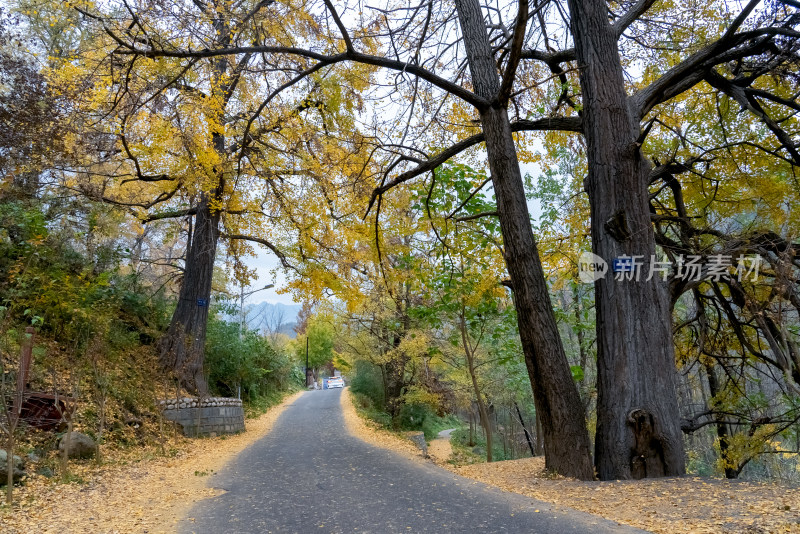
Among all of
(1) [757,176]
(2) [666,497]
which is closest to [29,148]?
(2) [666,497]

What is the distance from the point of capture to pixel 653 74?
7.82 meters

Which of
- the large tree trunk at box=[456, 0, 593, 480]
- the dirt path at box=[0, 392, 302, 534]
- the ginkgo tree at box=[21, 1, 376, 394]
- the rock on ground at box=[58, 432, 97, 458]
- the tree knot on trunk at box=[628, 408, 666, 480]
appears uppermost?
the ginkgo tree at box=[21, 1, 376, 394]

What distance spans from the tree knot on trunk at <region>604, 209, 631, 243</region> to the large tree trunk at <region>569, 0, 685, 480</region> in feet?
0.04

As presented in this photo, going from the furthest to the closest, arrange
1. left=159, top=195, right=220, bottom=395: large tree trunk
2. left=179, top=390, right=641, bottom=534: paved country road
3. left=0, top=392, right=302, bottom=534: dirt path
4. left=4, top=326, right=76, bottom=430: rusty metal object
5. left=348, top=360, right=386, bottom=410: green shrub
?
left=348, top=360, right=386, bottom=410: green shrub < left=159, top=195, right=220, bottom=395: large tree trunk < left=4, top=326, right=76, bottom=430: rusty metal object < left=0, top=392, right=302, bottom=534: dirt path < left=179, top=390, right=641, bottom=534: paved country road

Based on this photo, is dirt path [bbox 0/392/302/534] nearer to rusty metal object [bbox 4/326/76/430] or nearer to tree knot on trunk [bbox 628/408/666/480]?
rusty metal object [bbox 4/326/76/430]

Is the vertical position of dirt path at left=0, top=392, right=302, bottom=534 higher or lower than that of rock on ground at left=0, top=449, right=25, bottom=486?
lower

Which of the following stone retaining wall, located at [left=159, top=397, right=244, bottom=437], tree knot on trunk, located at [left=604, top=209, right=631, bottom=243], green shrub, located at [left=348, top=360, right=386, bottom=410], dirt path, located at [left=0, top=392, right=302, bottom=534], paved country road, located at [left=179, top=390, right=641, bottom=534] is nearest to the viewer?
paved country road, located at [left=179, top=390, right=641, bottom=534]

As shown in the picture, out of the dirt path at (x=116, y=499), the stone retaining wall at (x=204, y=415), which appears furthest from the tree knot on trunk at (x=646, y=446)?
the stone retaining wall at (x=204, y=415)

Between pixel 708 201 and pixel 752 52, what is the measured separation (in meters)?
2.69

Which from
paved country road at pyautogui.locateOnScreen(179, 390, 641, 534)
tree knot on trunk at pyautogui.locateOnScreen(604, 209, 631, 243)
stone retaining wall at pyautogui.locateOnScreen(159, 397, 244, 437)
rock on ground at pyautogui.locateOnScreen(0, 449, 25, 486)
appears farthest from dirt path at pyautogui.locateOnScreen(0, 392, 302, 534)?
tree knot on trunk at pyautogui.locateOnScreen(604, 209, 631, 243)

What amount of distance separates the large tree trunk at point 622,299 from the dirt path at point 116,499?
4.64 metres

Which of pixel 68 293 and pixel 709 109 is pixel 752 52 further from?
pixel 68 293

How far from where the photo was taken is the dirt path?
4.40 metres

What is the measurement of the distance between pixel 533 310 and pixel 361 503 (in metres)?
2.92
